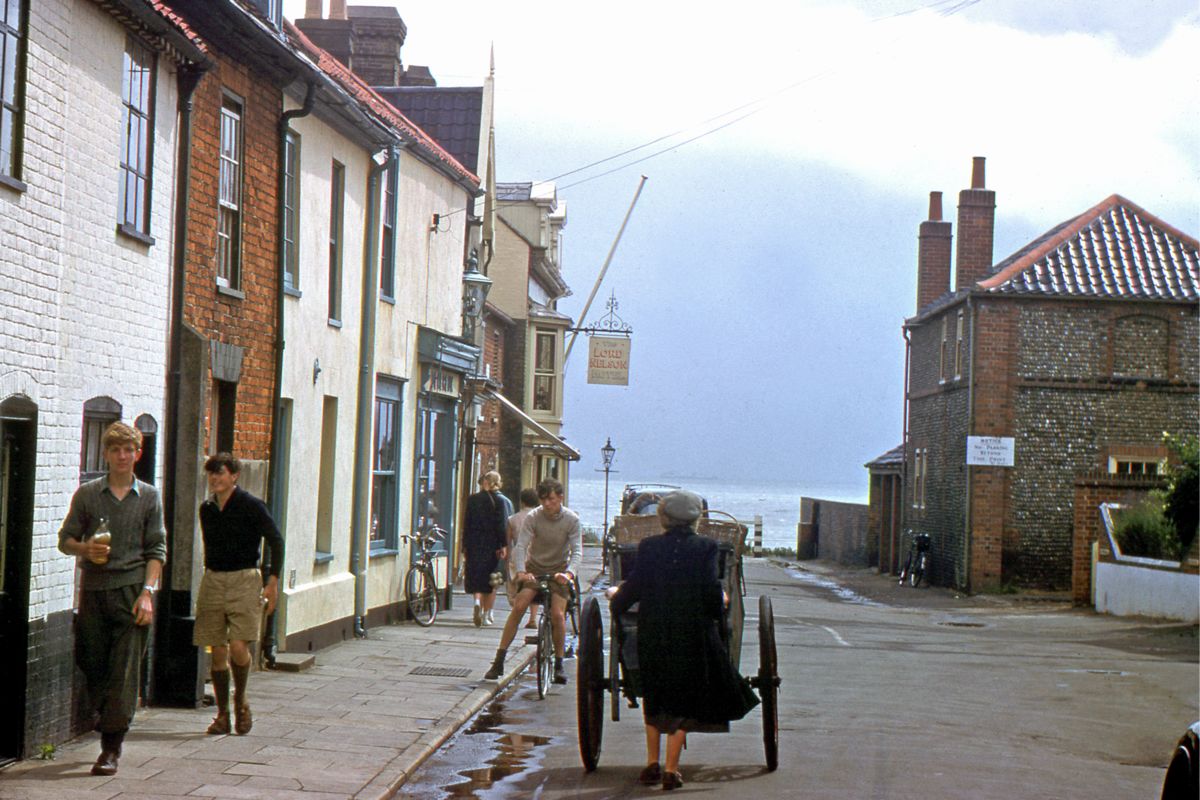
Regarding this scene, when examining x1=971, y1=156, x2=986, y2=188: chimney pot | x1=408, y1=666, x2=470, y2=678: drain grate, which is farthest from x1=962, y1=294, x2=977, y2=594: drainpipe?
x1=408, y1=666, x2=470, y2=678: drain grate

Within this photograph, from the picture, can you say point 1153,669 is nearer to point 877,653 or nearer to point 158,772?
point 877,653

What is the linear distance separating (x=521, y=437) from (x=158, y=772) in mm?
30620

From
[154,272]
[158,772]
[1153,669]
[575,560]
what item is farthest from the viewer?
[1153,669]

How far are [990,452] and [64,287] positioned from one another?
95.8 feet

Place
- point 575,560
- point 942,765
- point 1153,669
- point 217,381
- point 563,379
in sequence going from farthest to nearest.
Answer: point 563,379, point 1153,669, point 575,560, point 217,381, point 942,765

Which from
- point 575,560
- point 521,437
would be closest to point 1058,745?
point 575,560

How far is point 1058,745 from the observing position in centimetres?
1187

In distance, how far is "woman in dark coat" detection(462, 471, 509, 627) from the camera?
20656 mm

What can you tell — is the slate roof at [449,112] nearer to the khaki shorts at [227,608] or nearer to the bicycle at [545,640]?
the bicycle at [545,640]

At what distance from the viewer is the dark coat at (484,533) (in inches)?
814

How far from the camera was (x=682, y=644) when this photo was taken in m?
9.47

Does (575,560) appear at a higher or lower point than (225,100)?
lower

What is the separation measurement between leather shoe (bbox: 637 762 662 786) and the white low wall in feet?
60.1

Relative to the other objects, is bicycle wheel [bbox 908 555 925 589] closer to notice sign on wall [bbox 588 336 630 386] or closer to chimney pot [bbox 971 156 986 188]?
notice sign on wall [bbox 588 336 630 386]
